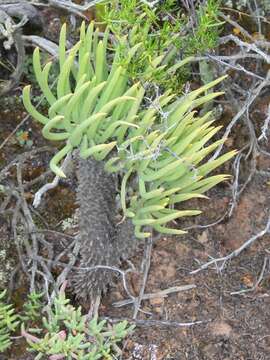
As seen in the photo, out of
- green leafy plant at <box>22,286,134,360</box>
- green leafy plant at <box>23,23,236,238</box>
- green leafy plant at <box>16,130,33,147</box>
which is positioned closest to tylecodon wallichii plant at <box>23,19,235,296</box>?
green leafy plant at <box>23,23,236,238</box>

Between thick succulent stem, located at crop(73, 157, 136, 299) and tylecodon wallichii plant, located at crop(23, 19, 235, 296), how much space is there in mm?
67

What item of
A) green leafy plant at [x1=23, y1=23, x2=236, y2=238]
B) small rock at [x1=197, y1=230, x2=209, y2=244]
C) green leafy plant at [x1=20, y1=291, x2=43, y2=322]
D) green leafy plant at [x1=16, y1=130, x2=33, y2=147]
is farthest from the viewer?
green leafy plant at [x1=16, y1=130, x2=33, y2=147]

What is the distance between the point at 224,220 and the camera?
7.27ft

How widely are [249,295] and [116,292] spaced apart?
44 cm

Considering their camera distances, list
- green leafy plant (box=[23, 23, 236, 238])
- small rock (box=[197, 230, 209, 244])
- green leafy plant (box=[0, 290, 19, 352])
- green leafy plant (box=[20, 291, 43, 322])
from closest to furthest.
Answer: green leafy plant (box=[23, 23, 236, 238])
green leafy plant (box=[0, 290, 19, 352])
green leafy plant (box=[20, 291, 43, 322])
small rock (box=[197, 230, 209, 244])

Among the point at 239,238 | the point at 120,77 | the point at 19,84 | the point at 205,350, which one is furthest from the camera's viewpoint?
the point at 19,84

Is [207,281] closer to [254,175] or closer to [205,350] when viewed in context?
[205,350]

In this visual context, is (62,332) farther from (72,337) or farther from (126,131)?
(126,131)

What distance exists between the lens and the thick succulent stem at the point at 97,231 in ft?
5.93

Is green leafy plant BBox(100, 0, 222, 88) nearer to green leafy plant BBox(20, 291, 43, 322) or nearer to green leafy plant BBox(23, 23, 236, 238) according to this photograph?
green leafy plant BBox(23, 23, 236, 238)

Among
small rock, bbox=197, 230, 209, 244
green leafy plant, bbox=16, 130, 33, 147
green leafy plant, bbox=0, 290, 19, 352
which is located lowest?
small rock, bbox=197, 230, 209, 244

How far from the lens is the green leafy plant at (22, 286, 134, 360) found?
1619 millimetres

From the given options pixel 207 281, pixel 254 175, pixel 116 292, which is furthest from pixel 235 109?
pixel 116 292

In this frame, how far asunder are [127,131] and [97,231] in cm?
34
